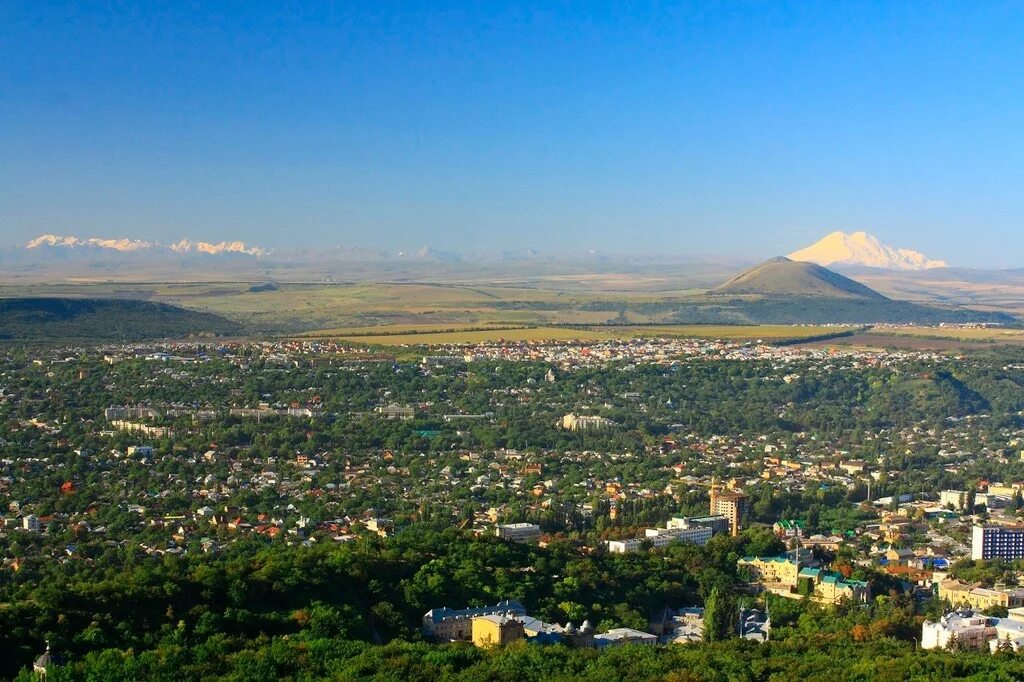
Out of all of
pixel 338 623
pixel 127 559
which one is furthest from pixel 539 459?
pixel 338 623

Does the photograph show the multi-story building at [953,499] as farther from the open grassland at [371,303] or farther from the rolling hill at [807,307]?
the rolling hill at [807,307]

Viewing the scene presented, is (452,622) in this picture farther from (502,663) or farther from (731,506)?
(731,506)

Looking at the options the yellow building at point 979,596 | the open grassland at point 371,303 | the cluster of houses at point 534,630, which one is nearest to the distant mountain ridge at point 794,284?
the open grassland at point 371,303

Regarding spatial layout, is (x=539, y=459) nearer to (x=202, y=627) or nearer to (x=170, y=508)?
(x=170, y=508)

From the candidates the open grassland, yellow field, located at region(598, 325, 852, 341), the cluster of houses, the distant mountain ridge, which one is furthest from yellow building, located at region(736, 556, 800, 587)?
the distant mountain ridge

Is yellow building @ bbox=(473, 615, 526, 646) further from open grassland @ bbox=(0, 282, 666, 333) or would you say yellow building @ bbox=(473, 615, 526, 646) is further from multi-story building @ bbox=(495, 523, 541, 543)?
open grassland @ bbox=(0, 282, 666, 333)

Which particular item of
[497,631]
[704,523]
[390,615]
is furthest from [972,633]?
[704,523]
